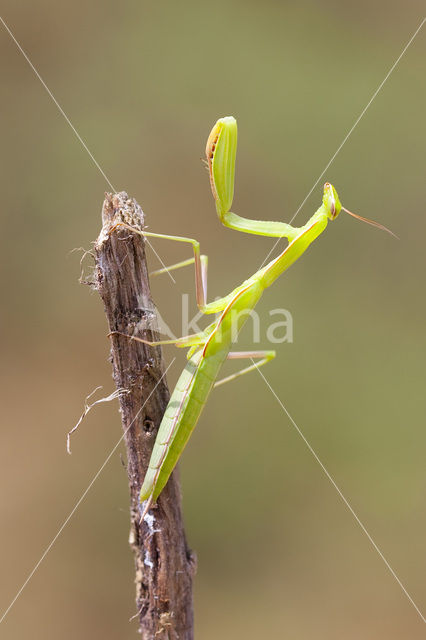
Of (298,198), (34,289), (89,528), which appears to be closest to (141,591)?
(89,528)

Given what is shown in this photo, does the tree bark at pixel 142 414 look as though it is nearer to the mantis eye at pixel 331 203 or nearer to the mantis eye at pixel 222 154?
the mantis eye at pixel 222 154

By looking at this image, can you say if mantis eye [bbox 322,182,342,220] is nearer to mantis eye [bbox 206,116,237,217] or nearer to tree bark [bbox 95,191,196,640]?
mantis eye [bbox 206,116,237,217]

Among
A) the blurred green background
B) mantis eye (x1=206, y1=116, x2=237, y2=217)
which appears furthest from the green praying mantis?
the blurred green background

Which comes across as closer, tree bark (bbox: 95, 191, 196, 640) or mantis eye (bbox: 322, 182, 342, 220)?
tree bark (bbox: 95, 191, 196, 640)

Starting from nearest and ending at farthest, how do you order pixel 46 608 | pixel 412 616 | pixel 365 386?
pixel 46 608
pixel 412 616
pixel 365 386

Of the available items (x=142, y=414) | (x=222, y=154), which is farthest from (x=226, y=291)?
(x=142, y=414)

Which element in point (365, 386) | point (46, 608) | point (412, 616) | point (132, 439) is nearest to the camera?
point (132, 439)

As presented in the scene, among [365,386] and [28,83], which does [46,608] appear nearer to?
[365,386]
